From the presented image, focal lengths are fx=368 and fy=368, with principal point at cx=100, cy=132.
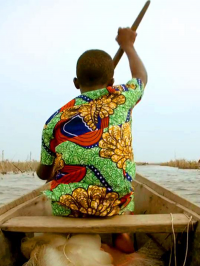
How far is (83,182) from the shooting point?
1.68 m

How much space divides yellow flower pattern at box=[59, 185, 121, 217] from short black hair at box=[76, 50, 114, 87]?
1.77 feet

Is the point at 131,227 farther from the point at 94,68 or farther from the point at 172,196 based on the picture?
the point at 94,68

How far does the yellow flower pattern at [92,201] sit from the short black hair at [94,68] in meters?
0.54

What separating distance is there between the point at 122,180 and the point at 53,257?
0.45m

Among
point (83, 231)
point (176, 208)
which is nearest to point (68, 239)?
point (83, 231)

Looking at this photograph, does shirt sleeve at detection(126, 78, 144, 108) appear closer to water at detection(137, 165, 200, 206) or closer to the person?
the person

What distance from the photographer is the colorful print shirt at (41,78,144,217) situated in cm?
167

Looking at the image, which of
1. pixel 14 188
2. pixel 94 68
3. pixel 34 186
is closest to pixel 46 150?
pixel 94 68

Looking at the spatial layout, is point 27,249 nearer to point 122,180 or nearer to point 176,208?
point 122,180

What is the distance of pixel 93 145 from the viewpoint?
169 centimetres

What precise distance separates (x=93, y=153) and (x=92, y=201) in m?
0.22

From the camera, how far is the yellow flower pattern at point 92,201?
1.65m

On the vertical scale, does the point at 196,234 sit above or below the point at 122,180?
below

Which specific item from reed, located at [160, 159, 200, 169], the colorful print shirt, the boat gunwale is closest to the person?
the colorful print shirt
